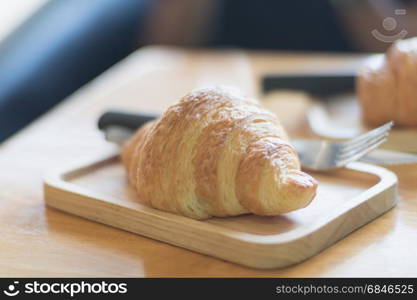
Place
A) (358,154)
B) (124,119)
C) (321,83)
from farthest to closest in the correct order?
(321,83), (124,119), (358,154)

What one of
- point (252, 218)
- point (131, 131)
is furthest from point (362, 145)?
point (131, 131)

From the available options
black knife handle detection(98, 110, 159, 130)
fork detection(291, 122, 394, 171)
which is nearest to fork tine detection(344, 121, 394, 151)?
fork detection(291, 122, 394, 171)

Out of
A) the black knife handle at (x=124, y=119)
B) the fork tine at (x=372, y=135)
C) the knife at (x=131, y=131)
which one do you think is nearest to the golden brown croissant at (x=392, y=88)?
the knife at (x=131, y=131)

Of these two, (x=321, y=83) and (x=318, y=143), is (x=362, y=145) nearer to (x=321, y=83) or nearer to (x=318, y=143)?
(x=318, y=143)

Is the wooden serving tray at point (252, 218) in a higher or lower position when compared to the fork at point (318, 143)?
lower

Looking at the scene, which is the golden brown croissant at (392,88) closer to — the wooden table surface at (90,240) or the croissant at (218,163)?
the wooden table surface at (90,240)

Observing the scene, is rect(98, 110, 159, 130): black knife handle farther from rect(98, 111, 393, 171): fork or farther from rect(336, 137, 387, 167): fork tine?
rect(336, 137, 387, 167): fork tine

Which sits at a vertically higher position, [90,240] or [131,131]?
[131,131]
